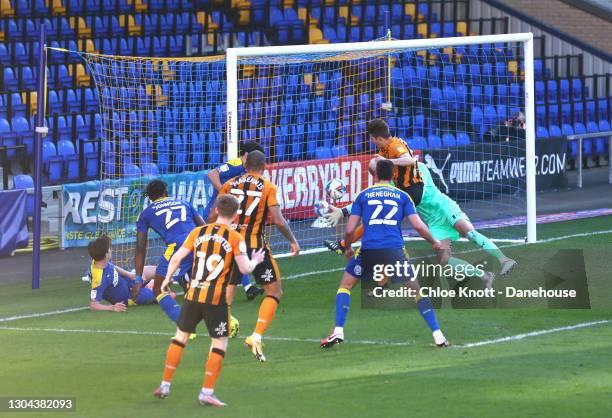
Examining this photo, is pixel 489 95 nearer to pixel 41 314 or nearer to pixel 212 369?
pixel 41 314

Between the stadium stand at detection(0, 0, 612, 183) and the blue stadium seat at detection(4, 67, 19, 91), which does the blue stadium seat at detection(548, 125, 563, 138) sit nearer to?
the stadium stand at detection(0, 0, 612, 183)

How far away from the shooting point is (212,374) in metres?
10.1

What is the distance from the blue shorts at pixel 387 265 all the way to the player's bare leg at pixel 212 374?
2498mm

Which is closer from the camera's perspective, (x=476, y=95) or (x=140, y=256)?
(x=140, y=256)

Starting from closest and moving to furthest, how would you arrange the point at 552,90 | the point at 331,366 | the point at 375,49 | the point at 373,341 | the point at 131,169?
the point at 331,366, the point at 373,341, the point at 375,49, the point at 131,169, the point at 552,90

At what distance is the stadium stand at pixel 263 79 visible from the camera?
23.3 m

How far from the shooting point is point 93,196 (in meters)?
21.3

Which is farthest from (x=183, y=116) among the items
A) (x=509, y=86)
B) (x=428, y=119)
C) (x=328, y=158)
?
(x=509, y=86)

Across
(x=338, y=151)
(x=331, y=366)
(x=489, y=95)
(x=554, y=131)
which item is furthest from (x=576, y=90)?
(x=331, y=366)

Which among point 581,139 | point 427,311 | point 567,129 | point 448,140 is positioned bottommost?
point 567,129

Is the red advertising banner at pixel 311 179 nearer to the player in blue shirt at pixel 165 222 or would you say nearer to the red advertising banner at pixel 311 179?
the red advertising banner at pixel 311 179

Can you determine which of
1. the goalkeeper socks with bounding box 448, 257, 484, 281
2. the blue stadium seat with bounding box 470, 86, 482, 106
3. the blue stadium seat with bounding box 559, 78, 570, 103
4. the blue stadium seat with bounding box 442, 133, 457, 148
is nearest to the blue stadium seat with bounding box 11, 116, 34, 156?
the blue stadium seat with bounding box 442, 133, 457, 148

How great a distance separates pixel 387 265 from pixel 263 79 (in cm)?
1399

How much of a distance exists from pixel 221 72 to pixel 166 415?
15717 millimetres
